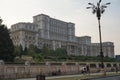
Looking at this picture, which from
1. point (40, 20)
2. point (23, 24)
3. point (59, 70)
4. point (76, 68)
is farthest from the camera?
point (40, 20)

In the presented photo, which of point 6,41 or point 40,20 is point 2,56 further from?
point 40,20

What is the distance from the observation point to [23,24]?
558 ft

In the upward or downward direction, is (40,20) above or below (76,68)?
above

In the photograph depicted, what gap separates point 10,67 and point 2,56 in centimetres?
2907

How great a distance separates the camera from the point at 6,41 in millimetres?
73375

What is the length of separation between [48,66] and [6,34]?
27.7 metres

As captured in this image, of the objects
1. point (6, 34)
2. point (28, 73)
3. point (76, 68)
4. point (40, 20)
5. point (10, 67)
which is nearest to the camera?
point (10, 67)

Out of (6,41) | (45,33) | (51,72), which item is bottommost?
(51,72)

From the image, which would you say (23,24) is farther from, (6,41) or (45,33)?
(6,41)

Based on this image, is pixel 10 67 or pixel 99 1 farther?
pixel 10 67

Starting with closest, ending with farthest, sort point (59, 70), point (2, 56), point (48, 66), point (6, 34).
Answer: point (48, 66)
point (59, 70)
point (2, 56)
point (6, 34)

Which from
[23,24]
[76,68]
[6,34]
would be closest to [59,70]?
[76,68]

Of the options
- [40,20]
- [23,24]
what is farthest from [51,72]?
[40,20]

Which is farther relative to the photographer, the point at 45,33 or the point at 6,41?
the point at 45,33
